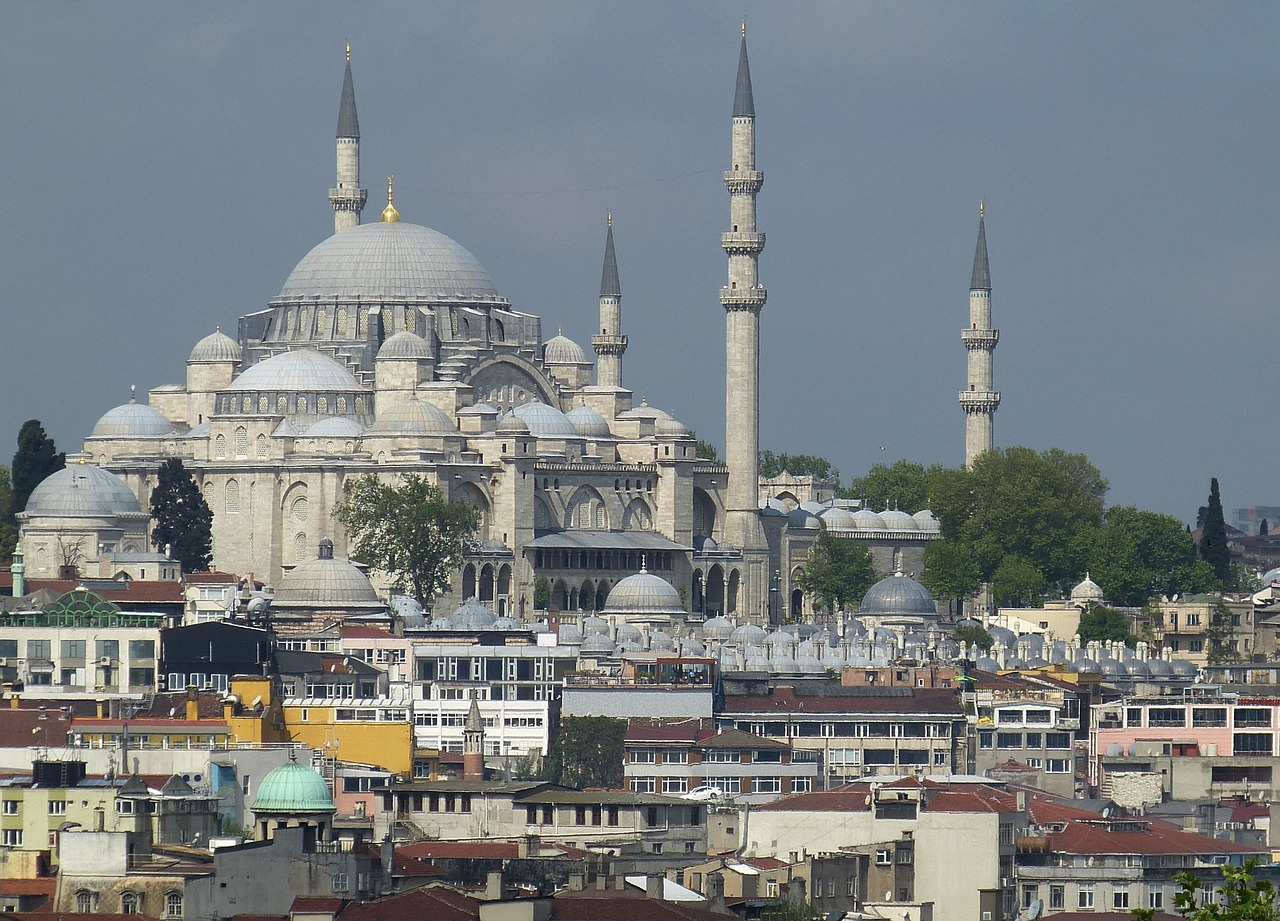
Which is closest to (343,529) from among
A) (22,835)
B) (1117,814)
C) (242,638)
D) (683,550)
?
(683,550)

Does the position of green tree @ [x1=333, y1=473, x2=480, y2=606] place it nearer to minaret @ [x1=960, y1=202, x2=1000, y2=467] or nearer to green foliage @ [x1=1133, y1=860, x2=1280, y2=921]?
minaret @ [x1=960, y1=202, x2=1000, y2=467]

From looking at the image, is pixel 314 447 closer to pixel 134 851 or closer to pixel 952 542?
pixel 952 542

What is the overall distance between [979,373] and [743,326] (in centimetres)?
1441

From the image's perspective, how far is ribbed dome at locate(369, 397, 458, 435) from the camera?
101188mm

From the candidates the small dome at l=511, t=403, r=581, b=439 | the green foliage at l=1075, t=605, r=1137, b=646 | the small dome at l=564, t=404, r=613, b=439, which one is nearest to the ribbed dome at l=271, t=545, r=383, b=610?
the small dome at l=511, t=403, r=581, b=439

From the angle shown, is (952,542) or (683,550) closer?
(683,550)

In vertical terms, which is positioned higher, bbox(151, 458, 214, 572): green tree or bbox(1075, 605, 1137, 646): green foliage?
bbox(151, 458, 214, 572): green tree

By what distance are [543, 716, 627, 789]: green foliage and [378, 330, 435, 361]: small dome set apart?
37.5 m

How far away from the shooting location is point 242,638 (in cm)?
7119

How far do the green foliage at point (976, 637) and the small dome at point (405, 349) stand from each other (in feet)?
55.6

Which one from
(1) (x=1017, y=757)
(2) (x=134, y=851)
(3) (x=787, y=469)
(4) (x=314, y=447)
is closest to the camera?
(2) (x=134, y=851)

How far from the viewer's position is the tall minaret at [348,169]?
113 metres

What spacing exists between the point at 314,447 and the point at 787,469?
32.2 meters

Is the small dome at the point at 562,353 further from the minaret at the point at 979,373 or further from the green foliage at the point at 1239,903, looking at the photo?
the green foliage at the point at 1239,903
